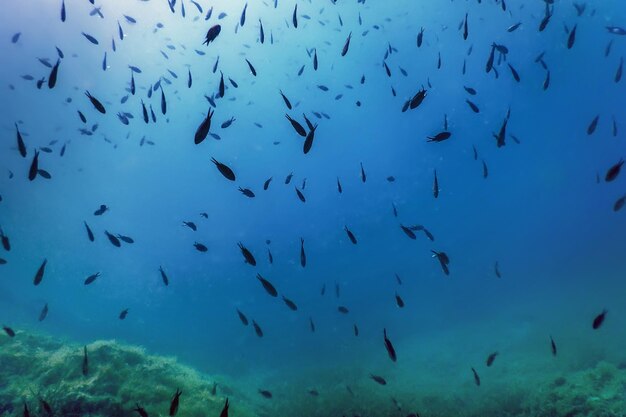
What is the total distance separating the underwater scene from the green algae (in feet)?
0.24

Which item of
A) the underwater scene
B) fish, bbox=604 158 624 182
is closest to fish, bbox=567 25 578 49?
the underwater scene

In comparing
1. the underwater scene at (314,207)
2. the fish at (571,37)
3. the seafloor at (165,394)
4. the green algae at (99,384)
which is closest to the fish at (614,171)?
the underwater scene at (314,207)

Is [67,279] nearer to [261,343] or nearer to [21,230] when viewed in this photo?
[21,230]

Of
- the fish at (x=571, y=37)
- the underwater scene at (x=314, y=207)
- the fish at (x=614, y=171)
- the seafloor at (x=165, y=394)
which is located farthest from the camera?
the underwater scene at (x=314, y=207)

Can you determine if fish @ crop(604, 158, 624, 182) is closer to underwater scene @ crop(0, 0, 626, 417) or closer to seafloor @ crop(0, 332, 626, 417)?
underwater scene @ crop(0, 0, 626, 417)

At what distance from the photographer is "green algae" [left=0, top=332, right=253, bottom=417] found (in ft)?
28.8

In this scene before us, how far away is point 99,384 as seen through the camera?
9594 millimetres

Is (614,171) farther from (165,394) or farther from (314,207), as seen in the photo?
(314,207)

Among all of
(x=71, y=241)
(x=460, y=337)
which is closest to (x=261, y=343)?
(x=460, y=337)

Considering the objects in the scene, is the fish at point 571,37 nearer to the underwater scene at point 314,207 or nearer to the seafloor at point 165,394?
the underwater scene at point 314,207

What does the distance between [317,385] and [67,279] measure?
330 feet

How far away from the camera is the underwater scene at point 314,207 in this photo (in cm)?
1101

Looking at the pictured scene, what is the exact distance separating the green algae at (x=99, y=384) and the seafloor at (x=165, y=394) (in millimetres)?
20

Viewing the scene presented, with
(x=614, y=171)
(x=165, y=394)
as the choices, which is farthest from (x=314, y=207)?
(x=614, y=171)
